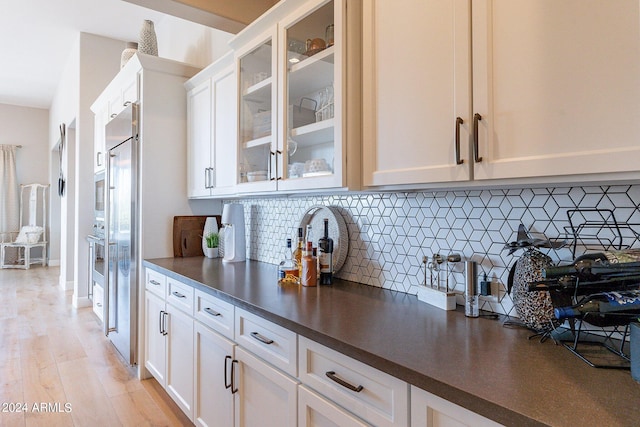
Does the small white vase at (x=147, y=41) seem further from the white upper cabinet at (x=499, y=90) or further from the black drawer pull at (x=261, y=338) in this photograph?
the black drawer pull at (x=261, y=338)

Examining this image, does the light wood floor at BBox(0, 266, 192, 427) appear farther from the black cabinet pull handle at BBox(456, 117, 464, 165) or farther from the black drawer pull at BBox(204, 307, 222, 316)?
the black cabinet pull handle at BBox(456, 117, 464, 165)

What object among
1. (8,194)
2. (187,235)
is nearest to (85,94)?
(187,235)

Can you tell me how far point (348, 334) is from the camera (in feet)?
3.48

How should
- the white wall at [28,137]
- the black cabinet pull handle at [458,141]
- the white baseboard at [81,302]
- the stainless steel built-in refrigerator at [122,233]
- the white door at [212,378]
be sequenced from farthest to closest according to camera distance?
the white wall at [28,137]
the white baseboard at [81,302]
the stainless steel built-in refrigerator at [122,233]
the white door at [212,378]
the black cabinet pull handle at [458,141]

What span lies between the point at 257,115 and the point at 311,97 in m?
0.43

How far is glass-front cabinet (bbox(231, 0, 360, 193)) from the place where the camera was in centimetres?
145

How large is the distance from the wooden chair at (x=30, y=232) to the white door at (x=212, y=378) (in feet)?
24.3

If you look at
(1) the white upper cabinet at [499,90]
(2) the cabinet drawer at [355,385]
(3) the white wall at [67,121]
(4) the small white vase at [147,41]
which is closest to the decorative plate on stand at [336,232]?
(1) the white upper cabinet at [499,90]

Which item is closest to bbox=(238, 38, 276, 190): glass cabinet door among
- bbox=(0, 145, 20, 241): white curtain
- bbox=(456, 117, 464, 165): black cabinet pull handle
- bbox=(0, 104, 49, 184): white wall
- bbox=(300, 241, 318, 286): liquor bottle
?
bbox=(300, 241, 318, 286): liquor bottle

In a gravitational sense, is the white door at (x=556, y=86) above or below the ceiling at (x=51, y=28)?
below

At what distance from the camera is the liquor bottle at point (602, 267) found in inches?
33.4

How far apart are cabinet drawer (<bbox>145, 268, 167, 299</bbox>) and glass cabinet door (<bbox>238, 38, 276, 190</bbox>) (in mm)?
807

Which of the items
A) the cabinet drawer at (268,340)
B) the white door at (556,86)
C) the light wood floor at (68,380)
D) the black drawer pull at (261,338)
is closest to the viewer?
the white door at (556,86)

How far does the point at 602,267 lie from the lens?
86cm
